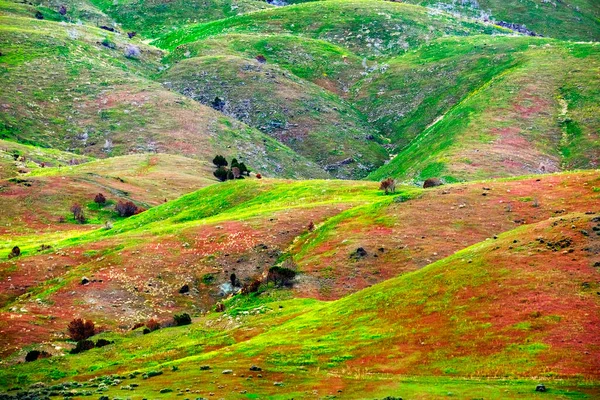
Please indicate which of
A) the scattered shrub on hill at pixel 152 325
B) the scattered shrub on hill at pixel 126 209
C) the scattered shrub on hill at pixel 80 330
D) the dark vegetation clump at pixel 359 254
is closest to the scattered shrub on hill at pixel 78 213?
the scattered shrub on hill at pixel 126 209

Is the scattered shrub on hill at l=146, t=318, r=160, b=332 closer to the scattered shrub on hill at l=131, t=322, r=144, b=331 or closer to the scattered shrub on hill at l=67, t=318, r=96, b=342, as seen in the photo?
the scattered shrub on hill at l=131, t=322, r=144, b=331

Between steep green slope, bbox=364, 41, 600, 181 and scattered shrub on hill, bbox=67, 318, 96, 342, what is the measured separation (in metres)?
54.4

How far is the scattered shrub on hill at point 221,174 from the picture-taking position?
11300 centimetres

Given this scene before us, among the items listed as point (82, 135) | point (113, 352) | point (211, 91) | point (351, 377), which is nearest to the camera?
point (351, 377)

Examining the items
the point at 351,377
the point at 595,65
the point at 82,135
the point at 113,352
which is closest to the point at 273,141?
the point at 82,135

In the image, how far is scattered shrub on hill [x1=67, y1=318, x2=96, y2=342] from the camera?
158ft

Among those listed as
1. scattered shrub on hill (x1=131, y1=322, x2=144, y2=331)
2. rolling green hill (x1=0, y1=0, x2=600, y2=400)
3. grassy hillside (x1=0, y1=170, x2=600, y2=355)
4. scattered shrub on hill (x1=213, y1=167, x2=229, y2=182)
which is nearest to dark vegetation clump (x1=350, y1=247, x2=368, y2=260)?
Result: grassy hillside (x1=0, y1=170, x2=600, y2=355)

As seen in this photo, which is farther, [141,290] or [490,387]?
[141,290]

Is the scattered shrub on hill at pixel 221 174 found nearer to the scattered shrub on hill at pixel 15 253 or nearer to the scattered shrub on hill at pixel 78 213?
the scattered shrub on hill at pixel 78 213

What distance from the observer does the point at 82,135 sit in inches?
5187

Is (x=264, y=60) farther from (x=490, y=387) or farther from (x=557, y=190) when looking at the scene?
(x=490, y=387)

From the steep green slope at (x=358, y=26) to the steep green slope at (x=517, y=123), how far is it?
110 feet

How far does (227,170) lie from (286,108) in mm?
38625

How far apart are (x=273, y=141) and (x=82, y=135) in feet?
117
